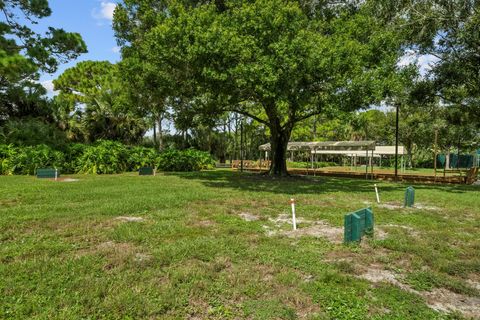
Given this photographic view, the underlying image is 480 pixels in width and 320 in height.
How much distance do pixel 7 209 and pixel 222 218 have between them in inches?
208

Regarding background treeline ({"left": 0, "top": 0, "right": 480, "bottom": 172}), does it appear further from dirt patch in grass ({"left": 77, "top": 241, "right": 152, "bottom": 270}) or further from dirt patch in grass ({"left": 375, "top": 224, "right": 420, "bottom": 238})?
dirt patch in grass ({"left": 77, "top": 241, "right": 152, "bottom": 270})

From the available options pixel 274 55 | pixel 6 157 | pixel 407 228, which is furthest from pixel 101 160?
pixel 407 228

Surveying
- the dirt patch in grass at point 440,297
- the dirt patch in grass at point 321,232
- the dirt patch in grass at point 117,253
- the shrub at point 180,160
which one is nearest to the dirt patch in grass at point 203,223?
the dirt patch in grass at point 321,232

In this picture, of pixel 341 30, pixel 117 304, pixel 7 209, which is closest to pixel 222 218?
pixel 117 304

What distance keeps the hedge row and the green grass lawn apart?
1064cm

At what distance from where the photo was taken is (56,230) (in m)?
6.79

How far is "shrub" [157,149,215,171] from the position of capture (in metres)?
24.9

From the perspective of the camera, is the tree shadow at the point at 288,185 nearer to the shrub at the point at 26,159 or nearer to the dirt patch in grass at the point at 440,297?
the shrub at the point at 26,159

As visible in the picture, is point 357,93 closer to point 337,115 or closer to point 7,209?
point 337,115

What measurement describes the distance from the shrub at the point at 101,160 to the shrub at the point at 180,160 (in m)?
3.12

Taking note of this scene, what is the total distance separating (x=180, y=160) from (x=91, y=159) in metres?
6.50

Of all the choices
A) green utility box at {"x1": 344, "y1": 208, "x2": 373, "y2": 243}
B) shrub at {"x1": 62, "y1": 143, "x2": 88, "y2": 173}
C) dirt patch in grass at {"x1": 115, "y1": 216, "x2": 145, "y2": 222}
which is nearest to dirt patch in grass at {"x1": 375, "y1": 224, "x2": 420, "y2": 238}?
green utility box at {"x1": 344, "y1": 208, "x2": 373, "y2": 243}

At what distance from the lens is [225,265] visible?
5133mm

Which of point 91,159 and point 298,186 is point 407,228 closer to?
point 298,186
